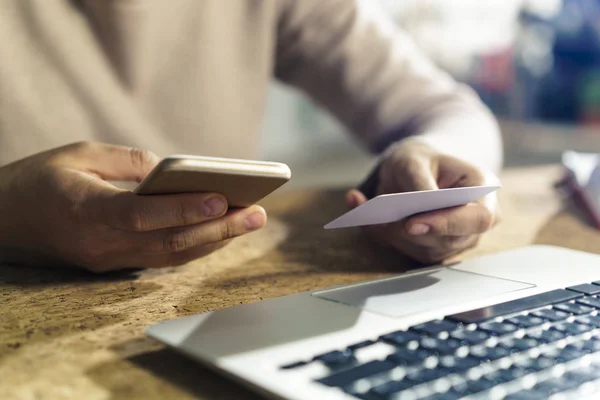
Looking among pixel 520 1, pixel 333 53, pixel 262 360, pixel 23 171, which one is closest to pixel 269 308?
pixel 262 360

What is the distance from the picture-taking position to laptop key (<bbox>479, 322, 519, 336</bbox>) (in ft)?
1.43

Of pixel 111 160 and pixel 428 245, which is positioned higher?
pixel 111 160

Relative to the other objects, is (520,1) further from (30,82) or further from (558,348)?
(558,348)

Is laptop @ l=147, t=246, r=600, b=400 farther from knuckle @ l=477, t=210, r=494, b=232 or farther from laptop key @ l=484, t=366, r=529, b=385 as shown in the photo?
knuckle @ l=477, t=210, r=494, b=232

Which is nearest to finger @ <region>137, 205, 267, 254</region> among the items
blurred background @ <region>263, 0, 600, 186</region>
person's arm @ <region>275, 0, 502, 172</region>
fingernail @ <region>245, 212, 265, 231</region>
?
fingernail @ <region>245, 212, 265, 231</region>

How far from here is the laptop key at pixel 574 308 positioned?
0.49 meters

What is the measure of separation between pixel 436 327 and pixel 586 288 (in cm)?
18

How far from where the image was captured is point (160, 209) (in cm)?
55

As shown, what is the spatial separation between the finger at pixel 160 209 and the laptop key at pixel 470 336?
0.22 m

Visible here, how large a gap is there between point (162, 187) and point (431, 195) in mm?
237

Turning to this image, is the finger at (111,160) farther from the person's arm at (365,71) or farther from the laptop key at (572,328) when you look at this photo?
the person's arm at (365,71)

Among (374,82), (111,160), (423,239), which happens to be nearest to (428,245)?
(423,239)

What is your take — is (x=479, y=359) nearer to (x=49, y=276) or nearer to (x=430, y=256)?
(x=430, y=256)

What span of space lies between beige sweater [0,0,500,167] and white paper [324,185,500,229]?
0.32 m
